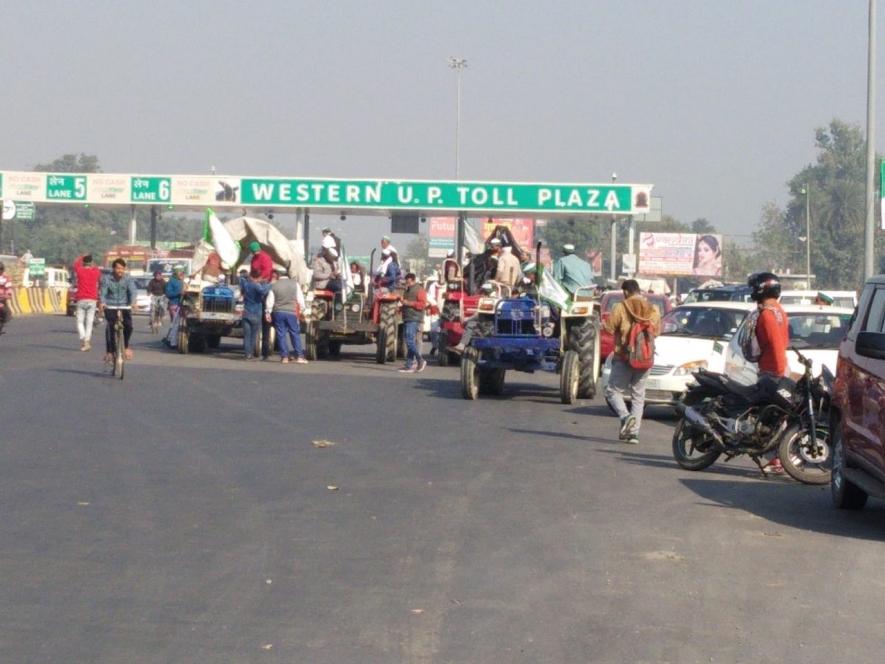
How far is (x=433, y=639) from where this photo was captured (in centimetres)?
658

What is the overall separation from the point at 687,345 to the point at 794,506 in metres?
7.55

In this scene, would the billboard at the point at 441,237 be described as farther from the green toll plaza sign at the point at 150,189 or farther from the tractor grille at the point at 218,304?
the tractor grille at the point at 218,304

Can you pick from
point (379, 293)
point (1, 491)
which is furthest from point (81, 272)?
point (1, 491)

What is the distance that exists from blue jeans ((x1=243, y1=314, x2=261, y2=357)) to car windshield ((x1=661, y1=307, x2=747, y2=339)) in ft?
32.6

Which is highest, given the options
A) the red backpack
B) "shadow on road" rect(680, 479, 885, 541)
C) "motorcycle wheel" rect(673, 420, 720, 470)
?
the red backpack

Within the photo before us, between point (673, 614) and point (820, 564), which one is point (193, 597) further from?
point (820, 564)

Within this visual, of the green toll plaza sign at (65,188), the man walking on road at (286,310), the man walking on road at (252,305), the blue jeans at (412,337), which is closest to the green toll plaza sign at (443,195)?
the green toll plaza sign at (65,188)

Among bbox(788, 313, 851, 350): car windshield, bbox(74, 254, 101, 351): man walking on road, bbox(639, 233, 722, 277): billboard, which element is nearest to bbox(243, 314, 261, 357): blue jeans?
bbox(74, 254, 101, 351): man walking on road

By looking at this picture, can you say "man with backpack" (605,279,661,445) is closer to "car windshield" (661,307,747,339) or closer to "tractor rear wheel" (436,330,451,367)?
"car windshield" (661,307,747,339)

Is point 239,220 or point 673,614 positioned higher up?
point 239,220

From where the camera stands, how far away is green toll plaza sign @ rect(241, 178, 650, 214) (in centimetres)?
5350

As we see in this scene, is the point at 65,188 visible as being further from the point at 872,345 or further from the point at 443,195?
the point at 872,345

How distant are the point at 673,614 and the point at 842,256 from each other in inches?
4050

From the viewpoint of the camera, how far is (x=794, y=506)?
36.9 ft
